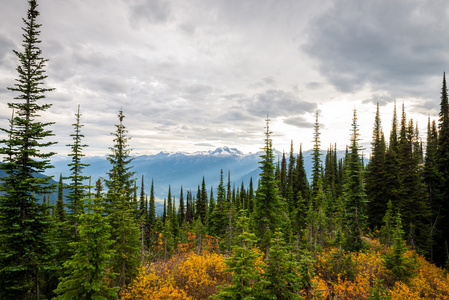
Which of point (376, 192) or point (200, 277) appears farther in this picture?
point (376, 192)

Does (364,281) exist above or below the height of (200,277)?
below

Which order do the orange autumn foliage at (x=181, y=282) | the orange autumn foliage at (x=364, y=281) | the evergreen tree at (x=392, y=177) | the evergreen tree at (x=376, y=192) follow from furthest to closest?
the evergreen tree at (x=376, y=192), the evergreen tree at (x=392, y=177), the orange autumn foliage at (x=364, y=281), the orange autumn foliage at (x=181, y=282)

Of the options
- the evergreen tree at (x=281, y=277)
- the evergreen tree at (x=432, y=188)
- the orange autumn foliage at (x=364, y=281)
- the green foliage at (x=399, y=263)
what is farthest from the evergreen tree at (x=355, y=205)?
the evergreen tree at (x=281, y=277)

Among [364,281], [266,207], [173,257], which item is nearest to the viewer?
[364,281]

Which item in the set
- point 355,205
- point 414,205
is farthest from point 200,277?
point 414,205

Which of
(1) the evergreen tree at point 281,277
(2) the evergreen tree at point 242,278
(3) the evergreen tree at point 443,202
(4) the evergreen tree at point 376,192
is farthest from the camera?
(4) the evergreen tree at point 376,192

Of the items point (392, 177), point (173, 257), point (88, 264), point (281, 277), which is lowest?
point (173, 257)

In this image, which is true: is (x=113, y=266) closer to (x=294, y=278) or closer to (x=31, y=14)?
(x=294, y=278)

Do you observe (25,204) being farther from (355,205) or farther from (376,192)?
(376,192)

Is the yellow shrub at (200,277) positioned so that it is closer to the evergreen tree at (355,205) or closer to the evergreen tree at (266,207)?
the evergreen tree at (266,207)

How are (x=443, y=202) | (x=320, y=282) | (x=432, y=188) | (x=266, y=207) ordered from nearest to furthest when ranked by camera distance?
(x=320, y=282) < (x=266, y=207) < (x=443, y=202) < (x=432, y=188)

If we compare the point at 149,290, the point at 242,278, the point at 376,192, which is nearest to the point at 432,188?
the point at 376,192

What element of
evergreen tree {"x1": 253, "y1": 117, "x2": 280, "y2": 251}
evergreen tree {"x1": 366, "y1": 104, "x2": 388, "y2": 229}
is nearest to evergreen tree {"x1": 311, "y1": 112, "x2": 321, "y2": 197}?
evergreen tree {"x1": 366, "y1": 104, "x2": 388, "y2": 229}

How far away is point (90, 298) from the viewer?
29.4ft
